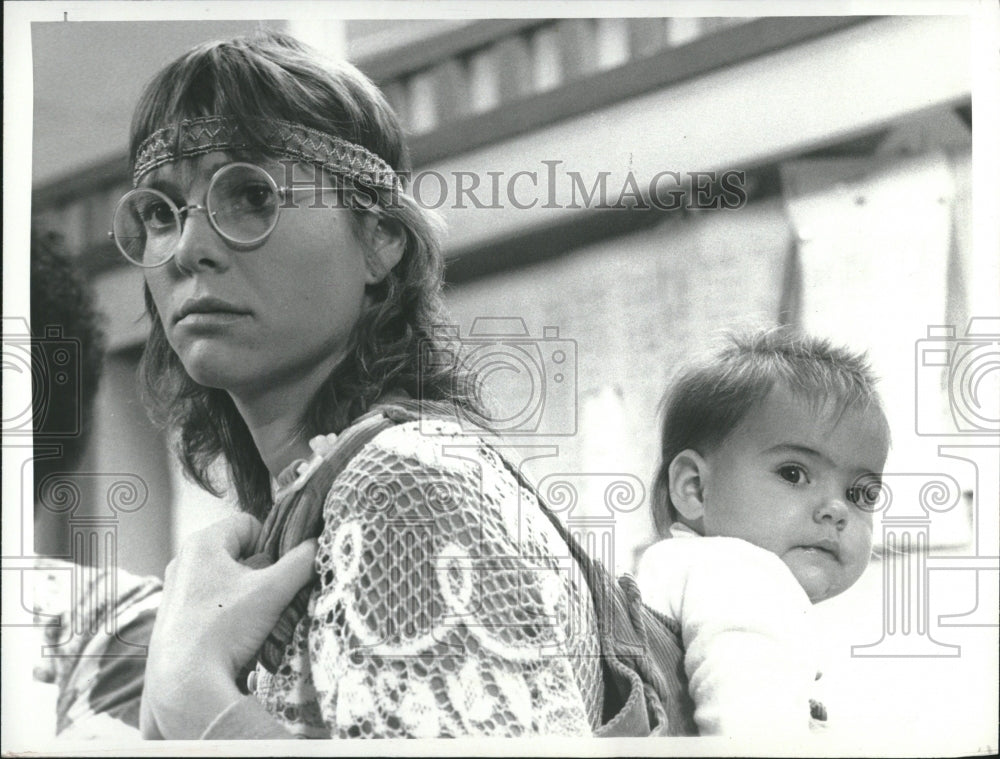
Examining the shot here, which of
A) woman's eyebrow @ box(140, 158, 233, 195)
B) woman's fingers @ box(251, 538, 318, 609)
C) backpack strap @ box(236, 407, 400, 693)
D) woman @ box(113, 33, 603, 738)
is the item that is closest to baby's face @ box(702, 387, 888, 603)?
woman @ box(113, 33, 603, 738)

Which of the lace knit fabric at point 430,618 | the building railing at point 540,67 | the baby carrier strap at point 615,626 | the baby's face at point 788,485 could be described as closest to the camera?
the lace knit fabric at point 430,618

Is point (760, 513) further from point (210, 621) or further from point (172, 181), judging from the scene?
point (172, 181)

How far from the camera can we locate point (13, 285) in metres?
3.51

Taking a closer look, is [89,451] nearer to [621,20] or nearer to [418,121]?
[418,121]

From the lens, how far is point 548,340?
346cm

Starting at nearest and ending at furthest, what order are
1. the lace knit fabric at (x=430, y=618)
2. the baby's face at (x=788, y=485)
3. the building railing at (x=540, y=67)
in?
the lace knit fabric at (x=430, y=618) → the baby's face at (x=788, y=485) → the building railing at (x=540, y=67)

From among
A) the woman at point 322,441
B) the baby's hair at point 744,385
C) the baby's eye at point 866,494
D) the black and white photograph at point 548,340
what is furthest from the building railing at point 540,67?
the baby's eye at point 866,494

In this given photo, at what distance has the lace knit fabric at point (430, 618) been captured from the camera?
304 cm

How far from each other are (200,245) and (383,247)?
45 cm

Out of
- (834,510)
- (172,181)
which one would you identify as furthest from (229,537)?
(834,510)

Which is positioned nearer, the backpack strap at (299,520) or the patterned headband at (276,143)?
the backpack strap at (299,520)

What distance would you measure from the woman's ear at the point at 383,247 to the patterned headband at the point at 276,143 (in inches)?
4.3

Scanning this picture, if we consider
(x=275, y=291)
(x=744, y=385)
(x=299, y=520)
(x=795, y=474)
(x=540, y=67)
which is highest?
(x=540, y=67)

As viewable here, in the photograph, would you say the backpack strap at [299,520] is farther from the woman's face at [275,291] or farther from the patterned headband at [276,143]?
the patterned headband at [276,143]
